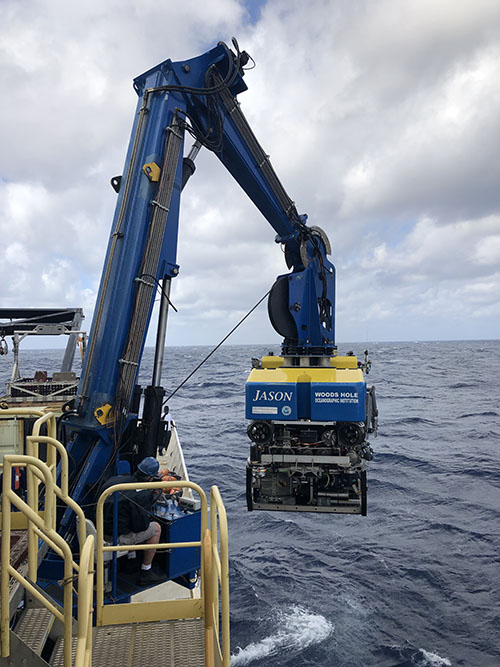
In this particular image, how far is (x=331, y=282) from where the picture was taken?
36.9ft

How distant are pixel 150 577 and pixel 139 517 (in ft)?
3.15

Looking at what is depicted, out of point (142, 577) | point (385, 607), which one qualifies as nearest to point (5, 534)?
point (142, 577)

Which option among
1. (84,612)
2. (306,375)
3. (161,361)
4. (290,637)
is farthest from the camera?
(290,637)

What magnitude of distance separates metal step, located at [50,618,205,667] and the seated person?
1778mm

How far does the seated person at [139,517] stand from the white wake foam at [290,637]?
3032mm

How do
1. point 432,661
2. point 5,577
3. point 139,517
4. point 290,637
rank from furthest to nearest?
point 290,637
point 432,661
point 139,517
point 5,577

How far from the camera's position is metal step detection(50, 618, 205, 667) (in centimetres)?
373

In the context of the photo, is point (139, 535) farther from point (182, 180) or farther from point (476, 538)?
point (476, 538)

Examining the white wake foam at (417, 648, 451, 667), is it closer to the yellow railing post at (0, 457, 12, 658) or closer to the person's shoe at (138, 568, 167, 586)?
the person's shoe at (138, 568, 167, 586)

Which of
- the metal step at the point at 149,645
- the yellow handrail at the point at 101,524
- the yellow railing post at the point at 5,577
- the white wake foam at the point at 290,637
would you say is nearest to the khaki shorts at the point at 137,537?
the yellow handrail at the point at 101,524

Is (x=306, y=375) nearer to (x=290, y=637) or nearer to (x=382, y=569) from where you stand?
(x=290, y=637)

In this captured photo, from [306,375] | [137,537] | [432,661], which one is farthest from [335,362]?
[432,661]

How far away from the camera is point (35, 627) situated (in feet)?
12.2

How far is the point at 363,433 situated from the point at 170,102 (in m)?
5.95
